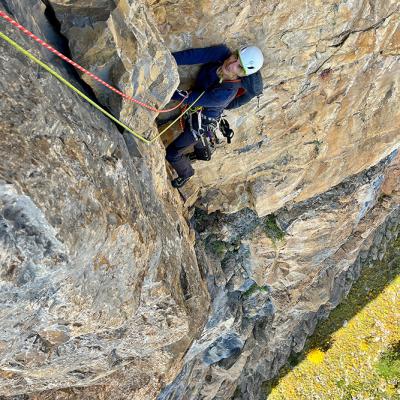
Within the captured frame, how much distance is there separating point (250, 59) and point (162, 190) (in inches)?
110

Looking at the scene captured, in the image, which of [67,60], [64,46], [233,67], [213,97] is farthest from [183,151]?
[67,60]

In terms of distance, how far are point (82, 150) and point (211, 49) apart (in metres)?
3.51

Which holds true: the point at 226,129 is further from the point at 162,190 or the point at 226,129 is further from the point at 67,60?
the point at 67,60

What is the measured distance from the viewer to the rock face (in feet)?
13.1

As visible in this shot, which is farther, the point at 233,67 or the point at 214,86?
the point at 214,86

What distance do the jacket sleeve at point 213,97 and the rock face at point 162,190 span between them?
0.50m

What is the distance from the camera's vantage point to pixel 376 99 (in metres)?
9.48

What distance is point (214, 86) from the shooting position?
6902 mm

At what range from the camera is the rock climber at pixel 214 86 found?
653 centimetres

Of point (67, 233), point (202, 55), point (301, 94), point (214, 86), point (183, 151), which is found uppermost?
point (67, 233)

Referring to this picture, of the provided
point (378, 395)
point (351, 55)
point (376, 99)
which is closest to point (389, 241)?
point (378, 395)

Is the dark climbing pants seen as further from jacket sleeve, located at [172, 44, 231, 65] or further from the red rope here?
the red rope

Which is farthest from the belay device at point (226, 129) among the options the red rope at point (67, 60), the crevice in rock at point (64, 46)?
the crevice in rock at point (64, 46)

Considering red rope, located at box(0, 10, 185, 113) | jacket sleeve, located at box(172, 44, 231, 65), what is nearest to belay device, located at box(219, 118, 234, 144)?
jacket sleeve, located at box(172, 44, 231, 65)
